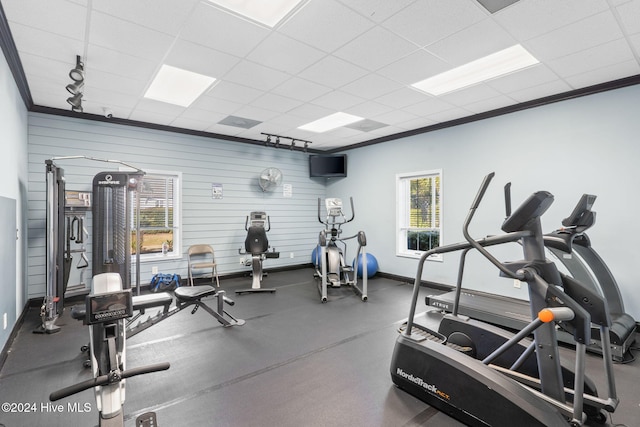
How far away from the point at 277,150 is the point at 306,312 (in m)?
3.93

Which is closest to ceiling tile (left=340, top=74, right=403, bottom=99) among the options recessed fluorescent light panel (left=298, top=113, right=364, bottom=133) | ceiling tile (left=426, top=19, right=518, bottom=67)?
ceiling tile (left=426, top=19, right=518, bottom=67)

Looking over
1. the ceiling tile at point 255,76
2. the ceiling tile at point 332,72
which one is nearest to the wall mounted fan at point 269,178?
the ceiling tile at point 255,76

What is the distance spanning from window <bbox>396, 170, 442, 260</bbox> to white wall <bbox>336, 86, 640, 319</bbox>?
0.16 m

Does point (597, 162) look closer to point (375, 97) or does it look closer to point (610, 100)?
point (610, 100)

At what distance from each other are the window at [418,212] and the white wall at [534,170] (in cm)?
16

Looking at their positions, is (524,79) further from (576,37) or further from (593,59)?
(576,37)

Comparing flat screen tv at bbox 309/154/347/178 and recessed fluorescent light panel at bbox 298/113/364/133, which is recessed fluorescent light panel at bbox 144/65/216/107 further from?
flat screen tv at bbox 309/154/347/178

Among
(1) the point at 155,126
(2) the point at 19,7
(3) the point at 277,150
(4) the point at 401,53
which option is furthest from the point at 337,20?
(3) the point at 277,150

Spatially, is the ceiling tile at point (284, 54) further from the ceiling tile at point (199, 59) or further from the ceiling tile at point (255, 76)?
the ceiling tile at point (199, 59)

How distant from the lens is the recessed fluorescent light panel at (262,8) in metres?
2.28


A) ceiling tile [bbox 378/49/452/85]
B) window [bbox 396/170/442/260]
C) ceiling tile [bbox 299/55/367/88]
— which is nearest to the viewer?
ceiling tile [bbox 378/49/452/85]

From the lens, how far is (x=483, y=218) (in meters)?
4.74

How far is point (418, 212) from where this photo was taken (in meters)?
5.92

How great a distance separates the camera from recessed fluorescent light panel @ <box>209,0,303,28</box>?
2275 millimetres
